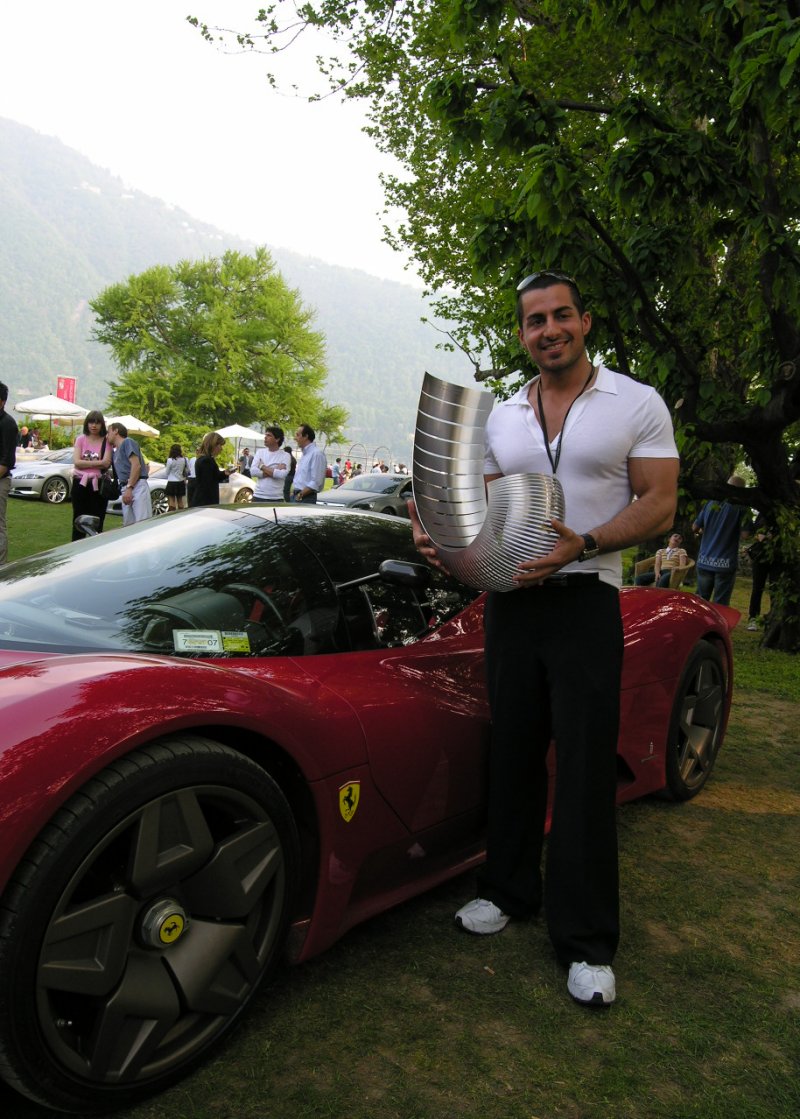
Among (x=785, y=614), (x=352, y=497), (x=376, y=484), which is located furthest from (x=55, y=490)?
(x=785, y=614)

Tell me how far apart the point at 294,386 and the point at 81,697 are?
63.9 m

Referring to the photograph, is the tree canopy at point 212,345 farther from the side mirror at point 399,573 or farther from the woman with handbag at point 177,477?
the side mirror at point 399,573

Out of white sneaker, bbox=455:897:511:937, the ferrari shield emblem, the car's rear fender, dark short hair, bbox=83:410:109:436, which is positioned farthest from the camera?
dark short hair, bbox=83:410:109:436

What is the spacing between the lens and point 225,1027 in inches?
77.6

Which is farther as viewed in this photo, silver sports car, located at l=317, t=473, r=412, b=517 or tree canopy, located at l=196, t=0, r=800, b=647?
silver sports car, located at l=317, t=473, r=412, b=517

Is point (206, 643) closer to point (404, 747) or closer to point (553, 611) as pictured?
point (404, 747)

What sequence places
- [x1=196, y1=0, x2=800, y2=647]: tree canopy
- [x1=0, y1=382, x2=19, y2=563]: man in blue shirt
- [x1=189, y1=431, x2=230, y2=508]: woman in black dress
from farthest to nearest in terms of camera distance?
1. [x1=189, y1=431, x2=230, y2=508]: woman in black dress
2. [x1=0, y1=382, x2=19, y2=563]: man in blue shirt
3. [x1=196, y1=0, x2=800, y2=647]: tree canopy

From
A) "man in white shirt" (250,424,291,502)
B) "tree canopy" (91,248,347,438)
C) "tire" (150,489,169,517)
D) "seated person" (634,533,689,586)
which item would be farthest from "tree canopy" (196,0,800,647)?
"tree canopy" (91,248,347,438)

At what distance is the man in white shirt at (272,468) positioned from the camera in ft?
37.9

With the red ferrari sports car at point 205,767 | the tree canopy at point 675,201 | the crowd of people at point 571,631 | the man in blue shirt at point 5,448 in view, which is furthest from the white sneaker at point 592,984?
the man in blue shirt at point 5,448

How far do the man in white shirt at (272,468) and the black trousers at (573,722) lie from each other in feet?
30.3

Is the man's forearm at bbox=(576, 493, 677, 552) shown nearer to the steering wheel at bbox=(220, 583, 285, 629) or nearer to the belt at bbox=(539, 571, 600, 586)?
the belt at bbox=(539, 571, 600, 586)

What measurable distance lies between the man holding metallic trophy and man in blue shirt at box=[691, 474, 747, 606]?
7.05 meters

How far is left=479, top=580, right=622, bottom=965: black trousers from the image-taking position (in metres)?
2.45
